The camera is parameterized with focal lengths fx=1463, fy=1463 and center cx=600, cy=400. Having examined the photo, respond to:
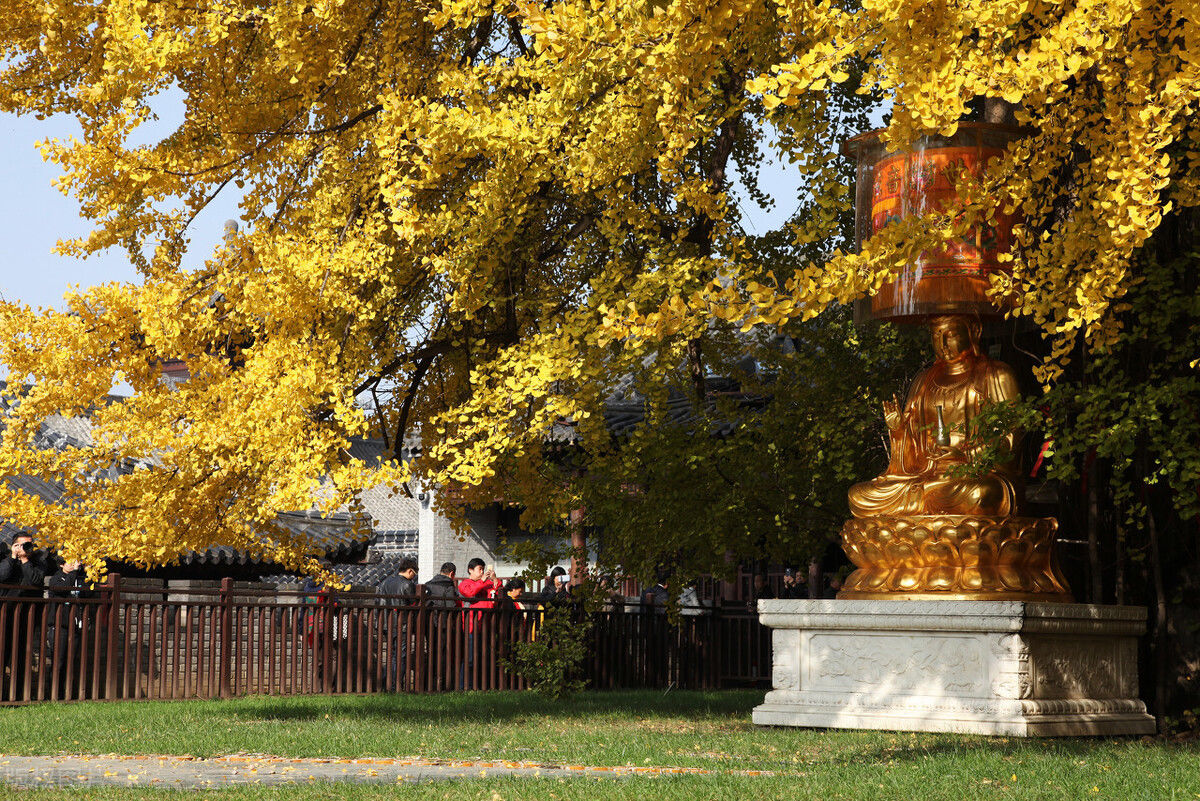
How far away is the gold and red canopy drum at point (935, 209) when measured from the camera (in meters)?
9.66

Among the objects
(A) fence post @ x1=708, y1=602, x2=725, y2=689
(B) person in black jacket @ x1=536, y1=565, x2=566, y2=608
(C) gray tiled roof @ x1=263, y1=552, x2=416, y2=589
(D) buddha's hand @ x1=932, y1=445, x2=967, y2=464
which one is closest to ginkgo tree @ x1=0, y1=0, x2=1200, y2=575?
(D) buddha's hand @ x1=932, y1=445, x2=967, y2=464

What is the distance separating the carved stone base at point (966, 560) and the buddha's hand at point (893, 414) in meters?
0.80

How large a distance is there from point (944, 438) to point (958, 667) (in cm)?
186

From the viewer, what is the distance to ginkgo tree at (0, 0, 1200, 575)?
27.9 ft

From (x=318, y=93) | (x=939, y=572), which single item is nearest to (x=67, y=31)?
(x=318, y=93)

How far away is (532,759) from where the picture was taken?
26.2 ft

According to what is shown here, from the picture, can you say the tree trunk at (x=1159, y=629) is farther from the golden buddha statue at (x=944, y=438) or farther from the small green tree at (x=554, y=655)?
the small green tree at (x=554, y=655)

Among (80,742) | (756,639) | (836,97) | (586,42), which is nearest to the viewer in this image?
(586,42)

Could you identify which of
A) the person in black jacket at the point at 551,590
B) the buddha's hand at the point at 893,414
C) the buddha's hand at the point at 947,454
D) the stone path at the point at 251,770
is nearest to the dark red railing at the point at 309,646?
the person in black jacket at the point at 551,590

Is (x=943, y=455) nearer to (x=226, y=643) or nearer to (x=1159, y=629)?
(x=1159, y=629)

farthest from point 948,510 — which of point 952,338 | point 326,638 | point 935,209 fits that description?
point 326,638

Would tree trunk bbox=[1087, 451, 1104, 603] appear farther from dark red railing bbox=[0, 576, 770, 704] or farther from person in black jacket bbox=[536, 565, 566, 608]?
person in black jacket bbox=[536, 565, 566, 608]

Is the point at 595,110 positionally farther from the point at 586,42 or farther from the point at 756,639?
the point at 756,639

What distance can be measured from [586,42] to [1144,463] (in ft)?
16.3
